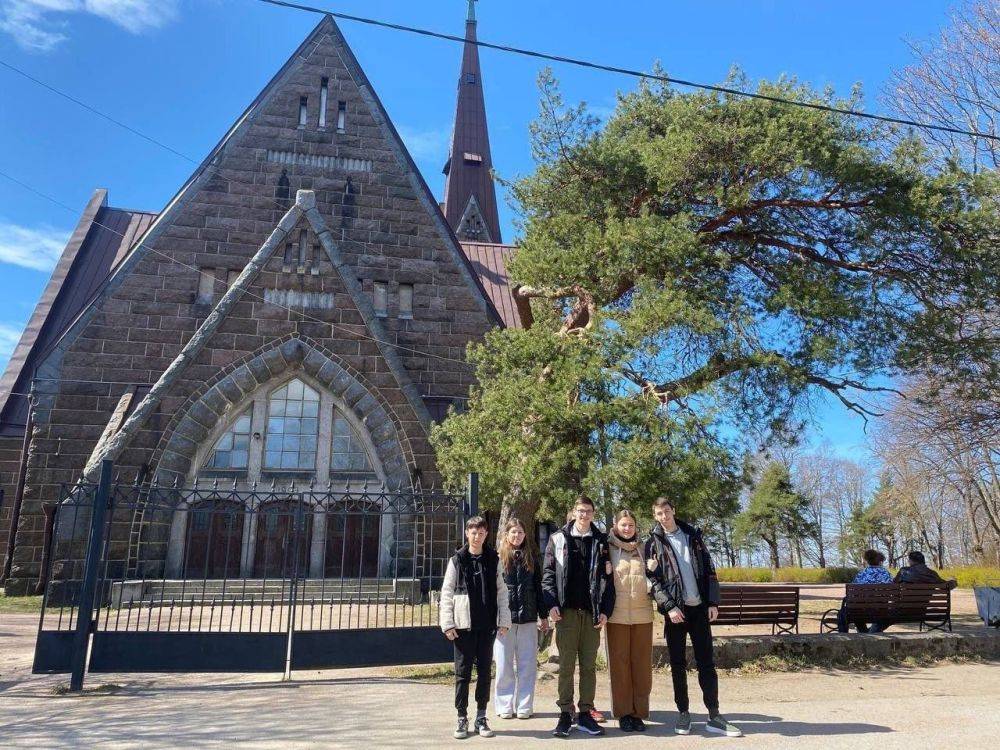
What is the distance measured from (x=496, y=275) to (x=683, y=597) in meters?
17.8

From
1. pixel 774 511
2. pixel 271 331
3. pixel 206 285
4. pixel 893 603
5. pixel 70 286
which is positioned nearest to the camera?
pixel 893 603

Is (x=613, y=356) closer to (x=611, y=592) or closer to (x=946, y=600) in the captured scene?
(x=611, y=592)

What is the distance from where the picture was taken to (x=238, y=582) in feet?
40.9

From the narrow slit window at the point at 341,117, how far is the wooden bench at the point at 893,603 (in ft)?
47.5

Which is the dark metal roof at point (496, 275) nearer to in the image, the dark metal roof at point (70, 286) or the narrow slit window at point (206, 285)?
the narrow slit window at point (206, 285)

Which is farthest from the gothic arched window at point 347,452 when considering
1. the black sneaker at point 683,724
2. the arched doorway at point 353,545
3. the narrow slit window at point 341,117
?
the black sneaker at point 683,724

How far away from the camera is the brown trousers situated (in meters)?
A: 5.47

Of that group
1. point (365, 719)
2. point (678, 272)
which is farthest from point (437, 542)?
point (365, 719)

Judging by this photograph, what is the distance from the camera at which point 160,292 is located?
14.7 meters

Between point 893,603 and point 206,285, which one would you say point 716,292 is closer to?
point 893,603

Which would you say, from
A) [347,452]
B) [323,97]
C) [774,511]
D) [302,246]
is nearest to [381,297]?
[302,246]

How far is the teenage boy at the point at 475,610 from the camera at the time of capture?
5355mm

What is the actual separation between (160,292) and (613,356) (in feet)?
33.7

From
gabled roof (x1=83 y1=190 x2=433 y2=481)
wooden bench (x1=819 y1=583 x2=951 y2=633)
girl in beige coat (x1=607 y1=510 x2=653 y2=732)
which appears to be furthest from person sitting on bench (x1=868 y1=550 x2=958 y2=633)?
gabled roof (x1=83 y1=190 x2=433 y2=481)
